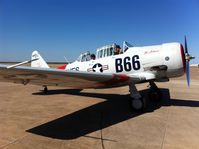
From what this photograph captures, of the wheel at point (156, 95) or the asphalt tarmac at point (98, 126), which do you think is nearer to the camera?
the asphalt tarmac at point (98, 126)

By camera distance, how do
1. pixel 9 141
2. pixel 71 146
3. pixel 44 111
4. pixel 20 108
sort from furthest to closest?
pixel 20 108
pixel 44 111
pixel 9 141
pixel 71 146

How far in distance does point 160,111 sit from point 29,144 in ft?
15.7

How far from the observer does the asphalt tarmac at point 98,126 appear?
4.83m

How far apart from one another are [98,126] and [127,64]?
10.3 feet

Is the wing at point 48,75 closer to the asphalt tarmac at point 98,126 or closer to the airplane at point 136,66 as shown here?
the airplane at point 136,66

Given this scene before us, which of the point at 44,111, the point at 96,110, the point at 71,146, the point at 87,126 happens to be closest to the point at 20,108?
the point at 44,111

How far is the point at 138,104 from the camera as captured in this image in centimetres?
755

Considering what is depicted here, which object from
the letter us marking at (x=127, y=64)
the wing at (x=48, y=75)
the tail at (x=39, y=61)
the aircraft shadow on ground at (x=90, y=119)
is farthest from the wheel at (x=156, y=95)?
the tail at (x=39, y=61)

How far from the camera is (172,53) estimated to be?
7.61 m

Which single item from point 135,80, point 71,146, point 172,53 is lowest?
point 71,146

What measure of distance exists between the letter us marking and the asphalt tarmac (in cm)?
156

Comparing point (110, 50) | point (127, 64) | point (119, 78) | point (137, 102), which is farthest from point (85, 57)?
point (137, 102)

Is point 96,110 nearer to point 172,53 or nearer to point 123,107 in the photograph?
point 123,107

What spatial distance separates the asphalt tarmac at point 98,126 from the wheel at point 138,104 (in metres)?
0.21
